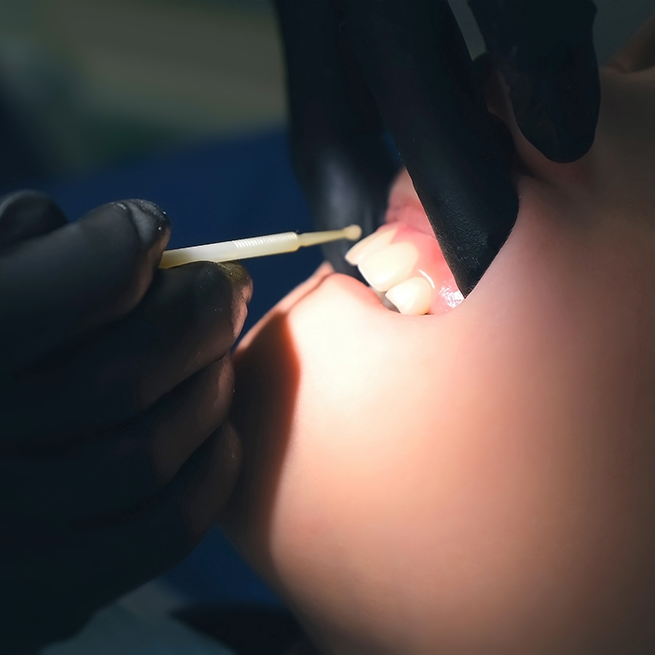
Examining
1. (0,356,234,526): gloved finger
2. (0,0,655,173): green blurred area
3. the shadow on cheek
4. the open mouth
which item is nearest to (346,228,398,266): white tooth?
the open mouth

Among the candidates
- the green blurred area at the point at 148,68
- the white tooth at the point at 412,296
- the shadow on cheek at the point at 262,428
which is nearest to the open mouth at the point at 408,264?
the white tooth at the point at 412,296

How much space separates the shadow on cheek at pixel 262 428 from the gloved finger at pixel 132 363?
0.29ft

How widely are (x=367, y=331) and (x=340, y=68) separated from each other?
13.5 inches

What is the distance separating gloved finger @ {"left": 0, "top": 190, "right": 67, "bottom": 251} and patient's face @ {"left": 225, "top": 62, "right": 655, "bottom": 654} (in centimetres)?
23

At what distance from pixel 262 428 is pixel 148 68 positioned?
1.56 metres

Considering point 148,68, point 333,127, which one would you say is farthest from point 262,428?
point 148,68

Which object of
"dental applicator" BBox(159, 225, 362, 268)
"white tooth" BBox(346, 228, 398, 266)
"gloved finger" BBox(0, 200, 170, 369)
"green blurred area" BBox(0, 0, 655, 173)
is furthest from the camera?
"green blurred area" BBox(0, 0, 655, 173)

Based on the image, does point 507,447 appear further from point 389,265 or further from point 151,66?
point 151,66

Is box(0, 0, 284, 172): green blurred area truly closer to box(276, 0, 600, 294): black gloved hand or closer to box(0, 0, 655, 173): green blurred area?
box(0, 0, 655, 173): green blurred area

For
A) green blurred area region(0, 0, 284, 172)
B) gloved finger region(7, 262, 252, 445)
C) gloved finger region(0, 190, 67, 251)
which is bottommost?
green blurred area region(0, 0, 284, 172)

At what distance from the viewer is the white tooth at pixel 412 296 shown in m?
0.59

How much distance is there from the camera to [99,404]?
44cm

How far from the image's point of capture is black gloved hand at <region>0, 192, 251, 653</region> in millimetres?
423

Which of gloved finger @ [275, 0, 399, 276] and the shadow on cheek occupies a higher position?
gloved finger @ [275, 0, 399, 276]
